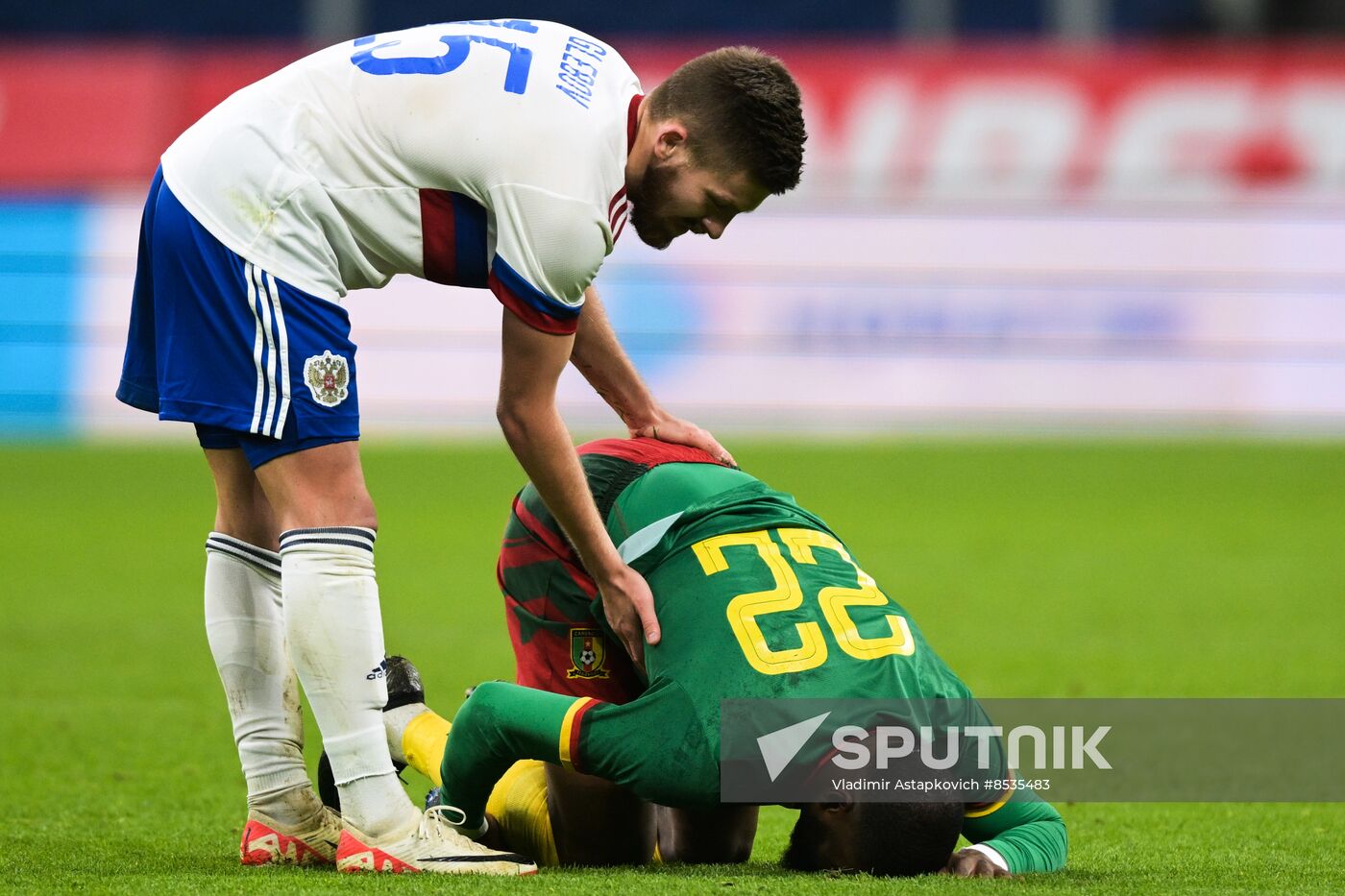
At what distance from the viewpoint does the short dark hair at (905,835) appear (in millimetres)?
2973

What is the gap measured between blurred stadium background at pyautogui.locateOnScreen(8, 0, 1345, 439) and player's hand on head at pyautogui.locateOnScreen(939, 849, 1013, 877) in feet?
36.4

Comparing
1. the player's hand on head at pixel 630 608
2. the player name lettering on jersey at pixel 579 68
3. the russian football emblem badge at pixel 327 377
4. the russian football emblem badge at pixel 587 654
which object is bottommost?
the russian football emblem badge at pixel 587 654

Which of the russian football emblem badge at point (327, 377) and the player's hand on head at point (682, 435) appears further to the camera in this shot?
the player's hand on head at point (682, 435)

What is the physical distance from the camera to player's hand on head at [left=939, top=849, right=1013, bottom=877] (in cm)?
306

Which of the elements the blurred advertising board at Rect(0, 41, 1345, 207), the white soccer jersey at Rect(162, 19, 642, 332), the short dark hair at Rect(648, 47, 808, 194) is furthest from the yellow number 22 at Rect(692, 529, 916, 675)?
the blurred advertising board at Rect(0, 41, 1345, 207)

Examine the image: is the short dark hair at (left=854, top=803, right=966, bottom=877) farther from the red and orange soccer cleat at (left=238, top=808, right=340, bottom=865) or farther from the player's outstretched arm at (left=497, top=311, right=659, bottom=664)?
the red and orange soccer cleat at (left=238, top=808, right=340, bottom=865)

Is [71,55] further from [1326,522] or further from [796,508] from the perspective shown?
[796,508]

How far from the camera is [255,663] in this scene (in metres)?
3.38

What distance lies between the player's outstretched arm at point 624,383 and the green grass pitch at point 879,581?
32.9 inches

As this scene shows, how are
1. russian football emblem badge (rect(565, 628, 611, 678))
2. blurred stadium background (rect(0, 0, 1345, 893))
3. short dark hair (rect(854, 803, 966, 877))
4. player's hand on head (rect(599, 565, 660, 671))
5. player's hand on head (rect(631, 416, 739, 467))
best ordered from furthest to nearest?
blurred stadium background (rect(0, 0, 1345, 893))
player's hand on head (rect(631, 416, 739, 467))
russian football emblem badge (rect(565, 628, 611, 678))
player's hand on head (rect(599, 565, 660, 671))
short dark hair (rect(854, 803, 966, 877))

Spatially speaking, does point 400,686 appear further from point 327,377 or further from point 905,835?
point 905,835

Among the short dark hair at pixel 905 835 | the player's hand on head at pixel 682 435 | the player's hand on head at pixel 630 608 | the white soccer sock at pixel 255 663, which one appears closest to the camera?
the short dark hair at pixel 905 835

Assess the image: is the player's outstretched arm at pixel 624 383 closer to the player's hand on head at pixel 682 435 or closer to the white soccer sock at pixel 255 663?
the player's hand on head at pixel 682 435

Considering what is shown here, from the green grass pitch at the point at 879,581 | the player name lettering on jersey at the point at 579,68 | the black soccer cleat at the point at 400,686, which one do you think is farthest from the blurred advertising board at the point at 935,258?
the player name lettering on jersey at the point at 579,68
